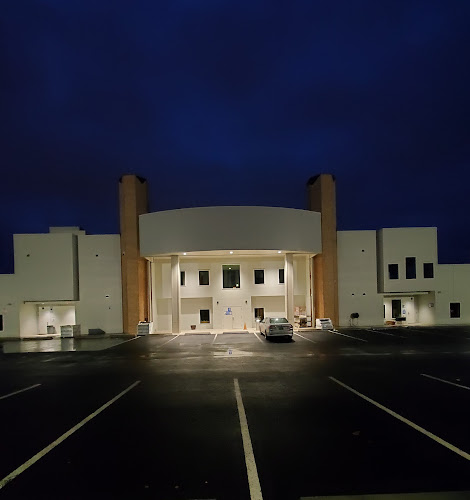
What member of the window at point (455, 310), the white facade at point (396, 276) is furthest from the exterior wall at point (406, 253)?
the window at point (455, 310)

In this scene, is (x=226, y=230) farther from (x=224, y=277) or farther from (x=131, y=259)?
(x=131, y=259)

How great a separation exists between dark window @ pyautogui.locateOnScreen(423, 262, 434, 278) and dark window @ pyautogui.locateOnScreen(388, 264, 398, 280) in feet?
7.68

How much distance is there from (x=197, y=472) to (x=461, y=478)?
11.4ft

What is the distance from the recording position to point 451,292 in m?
31.7

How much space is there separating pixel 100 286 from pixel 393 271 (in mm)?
24199

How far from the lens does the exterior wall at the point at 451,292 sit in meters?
31.6

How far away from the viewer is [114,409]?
8641mm

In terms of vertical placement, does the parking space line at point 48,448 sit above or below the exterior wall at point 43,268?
below

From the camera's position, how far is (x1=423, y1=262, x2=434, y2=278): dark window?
31.5 meters

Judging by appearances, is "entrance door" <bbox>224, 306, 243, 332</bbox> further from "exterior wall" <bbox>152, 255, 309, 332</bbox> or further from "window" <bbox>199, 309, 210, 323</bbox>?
"window" <bbox>199, 309, 210, 323</bbox>

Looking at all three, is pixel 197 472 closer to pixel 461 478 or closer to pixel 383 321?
pixel 461 478

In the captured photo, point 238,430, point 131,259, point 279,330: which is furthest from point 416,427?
point 131,259

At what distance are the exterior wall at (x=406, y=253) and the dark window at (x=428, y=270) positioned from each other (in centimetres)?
23

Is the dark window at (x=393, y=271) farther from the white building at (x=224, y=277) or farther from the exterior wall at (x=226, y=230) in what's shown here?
the exterior wall at (x=226, y=230)
